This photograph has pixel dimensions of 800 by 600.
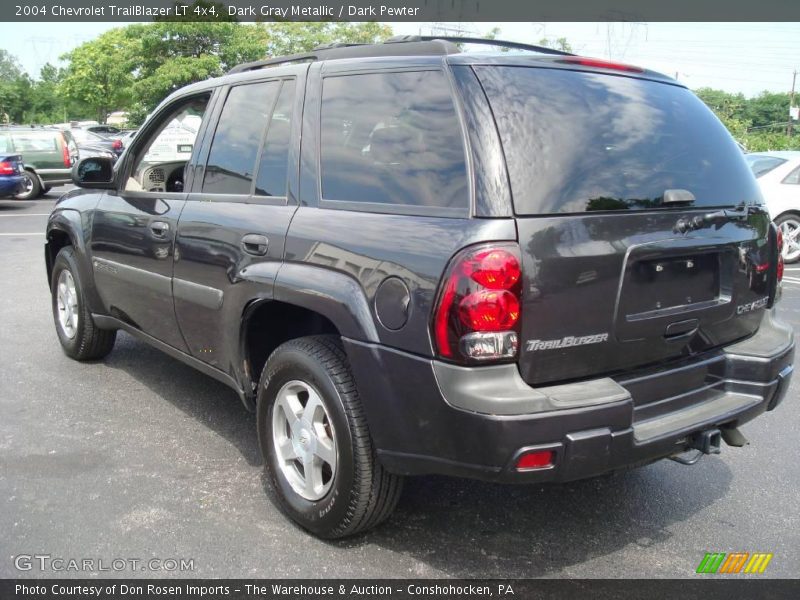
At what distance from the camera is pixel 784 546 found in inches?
120

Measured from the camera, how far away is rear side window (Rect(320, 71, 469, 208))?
103 inches

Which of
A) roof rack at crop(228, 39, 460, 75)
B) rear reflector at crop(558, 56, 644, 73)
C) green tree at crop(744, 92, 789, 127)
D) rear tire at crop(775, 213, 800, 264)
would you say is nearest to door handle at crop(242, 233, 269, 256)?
roof rack at crop(228, 39, 460, 75)

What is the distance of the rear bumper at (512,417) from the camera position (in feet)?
7.79

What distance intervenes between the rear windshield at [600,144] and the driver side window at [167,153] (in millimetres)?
2322

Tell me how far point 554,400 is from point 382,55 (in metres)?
1.63

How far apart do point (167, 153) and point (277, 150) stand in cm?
161

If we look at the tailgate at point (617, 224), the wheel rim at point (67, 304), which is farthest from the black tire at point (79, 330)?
the tailgate at point (617, 224)

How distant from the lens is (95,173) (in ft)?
15.2

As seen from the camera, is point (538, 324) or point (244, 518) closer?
point (538, 324)

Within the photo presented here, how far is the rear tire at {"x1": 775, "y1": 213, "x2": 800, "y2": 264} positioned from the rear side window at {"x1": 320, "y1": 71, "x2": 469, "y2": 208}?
366 inches

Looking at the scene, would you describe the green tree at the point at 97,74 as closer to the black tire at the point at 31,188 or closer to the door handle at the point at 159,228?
the black tire at the point at 31,188

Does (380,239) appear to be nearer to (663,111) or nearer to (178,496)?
(663,111)

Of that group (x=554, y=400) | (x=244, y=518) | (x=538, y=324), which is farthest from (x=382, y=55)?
(x=244, y=518)

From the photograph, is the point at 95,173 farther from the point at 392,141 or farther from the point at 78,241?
the point at 392,141
